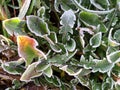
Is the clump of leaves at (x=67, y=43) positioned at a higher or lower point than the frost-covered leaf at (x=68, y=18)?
lower

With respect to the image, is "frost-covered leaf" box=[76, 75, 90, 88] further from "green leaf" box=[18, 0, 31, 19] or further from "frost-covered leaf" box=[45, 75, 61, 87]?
"green leaf" box=[18, 0, 31, 19]

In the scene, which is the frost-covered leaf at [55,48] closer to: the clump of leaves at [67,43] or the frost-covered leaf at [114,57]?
the clump of leaves at [67,43]

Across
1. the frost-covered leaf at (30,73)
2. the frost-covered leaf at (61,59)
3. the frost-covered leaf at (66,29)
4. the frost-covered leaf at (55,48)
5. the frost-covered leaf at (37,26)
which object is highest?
the frost-covered leaf at (37,26)

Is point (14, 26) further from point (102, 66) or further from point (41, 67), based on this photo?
point (102, 66)

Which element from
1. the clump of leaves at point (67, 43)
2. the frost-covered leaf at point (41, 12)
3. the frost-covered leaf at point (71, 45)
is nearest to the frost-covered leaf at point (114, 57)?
the clump of leaves at point (67, 43)

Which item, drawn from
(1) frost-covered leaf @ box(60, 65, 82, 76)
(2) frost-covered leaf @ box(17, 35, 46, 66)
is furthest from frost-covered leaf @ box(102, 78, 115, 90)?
(2) frost-covered leaf @ box(17, 35, 46, 66)

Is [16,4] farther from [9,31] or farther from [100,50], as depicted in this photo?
[100,50]

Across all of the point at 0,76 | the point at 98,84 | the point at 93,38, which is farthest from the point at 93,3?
the point at 0,76
